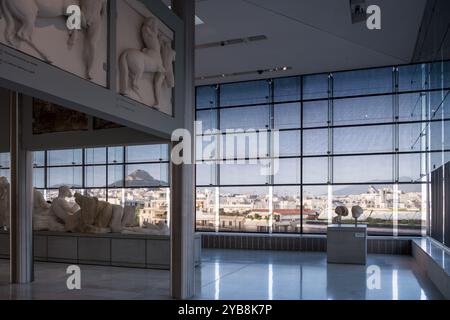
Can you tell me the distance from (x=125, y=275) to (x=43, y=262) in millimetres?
3921

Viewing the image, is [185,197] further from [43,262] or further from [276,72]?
[276,72]

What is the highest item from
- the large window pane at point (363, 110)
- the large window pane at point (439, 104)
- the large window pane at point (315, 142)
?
the large window pane at point (363, 110)

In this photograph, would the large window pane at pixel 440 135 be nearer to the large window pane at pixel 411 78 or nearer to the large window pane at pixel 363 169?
the large window pane at pixel 363 169

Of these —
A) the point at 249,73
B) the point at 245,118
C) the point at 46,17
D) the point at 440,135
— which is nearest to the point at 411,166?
the point at 440,135

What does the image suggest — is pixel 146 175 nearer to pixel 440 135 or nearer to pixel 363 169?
pixel 363 169

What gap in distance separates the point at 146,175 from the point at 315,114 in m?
7.83

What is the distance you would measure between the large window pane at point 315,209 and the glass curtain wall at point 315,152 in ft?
0.14

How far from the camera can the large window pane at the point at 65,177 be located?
20.6 m

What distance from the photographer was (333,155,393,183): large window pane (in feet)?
57.3

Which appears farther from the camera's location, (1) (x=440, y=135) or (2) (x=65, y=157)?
(2) (x=65, y=157)

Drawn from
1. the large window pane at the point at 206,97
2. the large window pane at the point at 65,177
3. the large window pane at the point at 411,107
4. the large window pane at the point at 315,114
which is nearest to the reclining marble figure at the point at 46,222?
the large window pane at the point at 65,177

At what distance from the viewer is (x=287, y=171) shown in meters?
18.9

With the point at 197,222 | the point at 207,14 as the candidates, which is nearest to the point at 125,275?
the point at 207,14

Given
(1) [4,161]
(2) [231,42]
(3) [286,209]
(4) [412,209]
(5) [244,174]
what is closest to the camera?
(2) [231,42]
